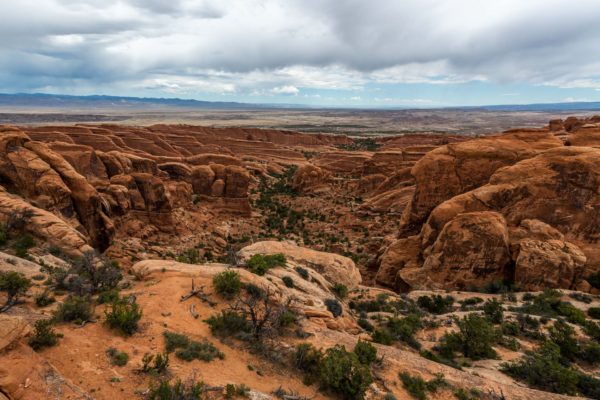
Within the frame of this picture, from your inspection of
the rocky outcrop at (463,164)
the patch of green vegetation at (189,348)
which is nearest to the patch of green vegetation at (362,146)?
the rocky outcrop at (463,164)

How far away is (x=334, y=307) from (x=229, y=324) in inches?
246

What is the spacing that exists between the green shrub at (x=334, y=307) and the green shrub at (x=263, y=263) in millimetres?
3902

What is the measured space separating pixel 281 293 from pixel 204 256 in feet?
64.5

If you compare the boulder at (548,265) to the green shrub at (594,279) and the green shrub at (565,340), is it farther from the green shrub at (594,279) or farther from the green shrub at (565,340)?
the green shrub at (565,340)

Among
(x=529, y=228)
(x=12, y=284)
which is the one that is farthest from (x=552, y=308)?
(x=12, y=284)

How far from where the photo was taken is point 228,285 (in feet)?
53.4

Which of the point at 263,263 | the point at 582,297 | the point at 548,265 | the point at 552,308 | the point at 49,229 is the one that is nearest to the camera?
the point at 263,263

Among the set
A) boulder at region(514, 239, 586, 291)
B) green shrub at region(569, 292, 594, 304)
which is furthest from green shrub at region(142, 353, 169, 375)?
green shrub at region(569, 292, 594, 304)

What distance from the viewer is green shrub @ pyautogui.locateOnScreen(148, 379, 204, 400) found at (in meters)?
9.37

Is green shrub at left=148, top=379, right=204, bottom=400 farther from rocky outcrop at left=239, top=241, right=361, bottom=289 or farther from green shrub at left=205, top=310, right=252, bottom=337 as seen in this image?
rocky outcrop at left=239, top=241, right=361, bottom=289

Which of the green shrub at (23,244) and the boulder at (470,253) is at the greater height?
the green shrub at (23,244)

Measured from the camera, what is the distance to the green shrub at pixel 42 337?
10523mm

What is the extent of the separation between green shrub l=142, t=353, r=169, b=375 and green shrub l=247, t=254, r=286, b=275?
8.55m

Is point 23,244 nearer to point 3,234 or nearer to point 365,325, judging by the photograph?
point 3,234
